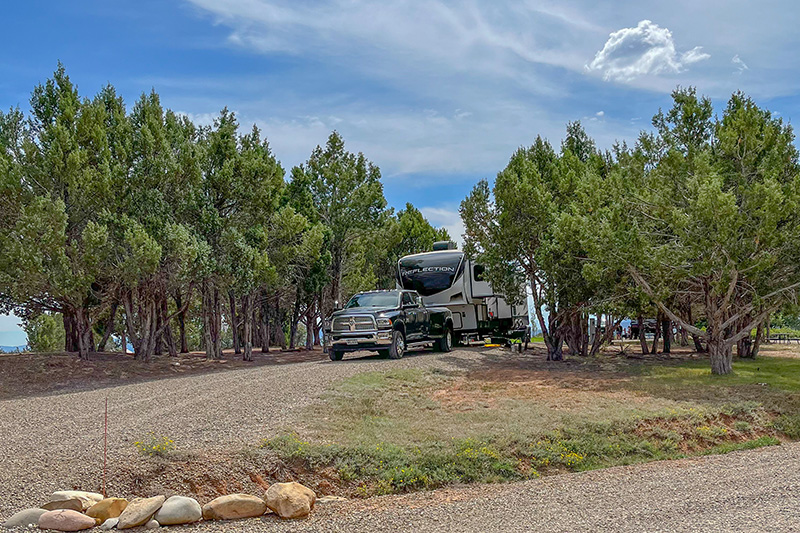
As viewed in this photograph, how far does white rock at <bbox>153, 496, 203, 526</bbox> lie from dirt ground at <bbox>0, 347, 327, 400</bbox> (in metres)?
10.8

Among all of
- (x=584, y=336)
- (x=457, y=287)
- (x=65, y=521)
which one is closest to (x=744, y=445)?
(x=65, y=521)

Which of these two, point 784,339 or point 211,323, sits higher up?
point 211,323

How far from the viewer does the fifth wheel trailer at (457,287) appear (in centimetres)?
2597

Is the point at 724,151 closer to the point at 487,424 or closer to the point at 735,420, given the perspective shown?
the point at 735,420

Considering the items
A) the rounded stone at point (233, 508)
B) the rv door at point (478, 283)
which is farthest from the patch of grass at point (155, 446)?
the rv door at point (478, 283)

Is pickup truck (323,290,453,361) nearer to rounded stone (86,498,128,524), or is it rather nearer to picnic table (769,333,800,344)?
rounded stone (86,498,128,524)

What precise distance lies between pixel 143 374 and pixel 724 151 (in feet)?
60.4

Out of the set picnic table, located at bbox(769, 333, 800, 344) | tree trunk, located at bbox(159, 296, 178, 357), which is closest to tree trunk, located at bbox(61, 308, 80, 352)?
tree trunk, located at bbox(159, 296, 178, 357)

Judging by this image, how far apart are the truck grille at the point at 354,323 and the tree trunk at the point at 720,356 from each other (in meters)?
9.35

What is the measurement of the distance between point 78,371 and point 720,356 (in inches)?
722

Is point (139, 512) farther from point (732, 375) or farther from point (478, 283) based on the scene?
point (478, 283)

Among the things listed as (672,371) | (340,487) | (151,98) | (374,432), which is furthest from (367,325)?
(151,98)

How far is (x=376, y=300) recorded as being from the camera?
71.9ft

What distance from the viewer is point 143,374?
2125 cm
